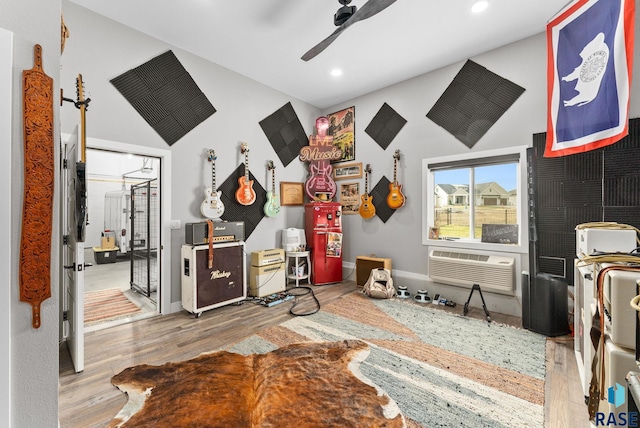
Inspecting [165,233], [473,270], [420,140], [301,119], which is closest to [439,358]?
[473,270]

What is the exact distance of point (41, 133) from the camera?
3.73 ft

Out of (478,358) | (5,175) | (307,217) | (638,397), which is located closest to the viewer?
(638,397)

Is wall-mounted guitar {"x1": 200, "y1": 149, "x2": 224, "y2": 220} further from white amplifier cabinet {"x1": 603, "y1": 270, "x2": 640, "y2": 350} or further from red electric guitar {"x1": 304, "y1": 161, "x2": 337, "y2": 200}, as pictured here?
white amplifier cabinet {"x1": 603, "y1": 270, "x2": 640, "y2": 350}

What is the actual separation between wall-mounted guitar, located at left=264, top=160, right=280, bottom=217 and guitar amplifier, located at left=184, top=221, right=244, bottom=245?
0.68m

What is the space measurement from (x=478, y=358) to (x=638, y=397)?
1.80 metres

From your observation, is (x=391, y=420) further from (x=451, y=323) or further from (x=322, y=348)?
(x=451, y=323)

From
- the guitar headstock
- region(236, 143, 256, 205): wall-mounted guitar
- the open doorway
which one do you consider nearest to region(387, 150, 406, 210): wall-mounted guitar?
region(236, 143, 256, 205): wall-mounted guitar

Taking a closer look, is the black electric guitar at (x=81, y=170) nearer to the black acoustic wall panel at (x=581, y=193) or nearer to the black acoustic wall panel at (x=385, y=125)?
the black acoustic wall panel at (x=385, y=125)

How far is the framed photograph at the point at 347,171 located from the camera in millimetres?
4520

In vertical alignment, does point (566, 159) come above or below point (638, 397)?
above

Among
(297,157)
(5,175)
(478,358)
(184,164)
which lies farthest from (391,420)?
(297,157)

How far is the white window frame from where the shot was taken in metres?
3.03

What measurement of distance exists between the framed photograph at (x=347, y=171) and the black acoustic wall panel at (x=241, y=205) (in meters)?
1.40

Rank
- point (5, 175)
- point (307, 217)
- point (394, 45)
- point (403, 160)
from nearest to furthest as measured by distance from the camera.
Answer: point (5, 175)
point (394, 45)
point (403, 160)
point (307, 217)
